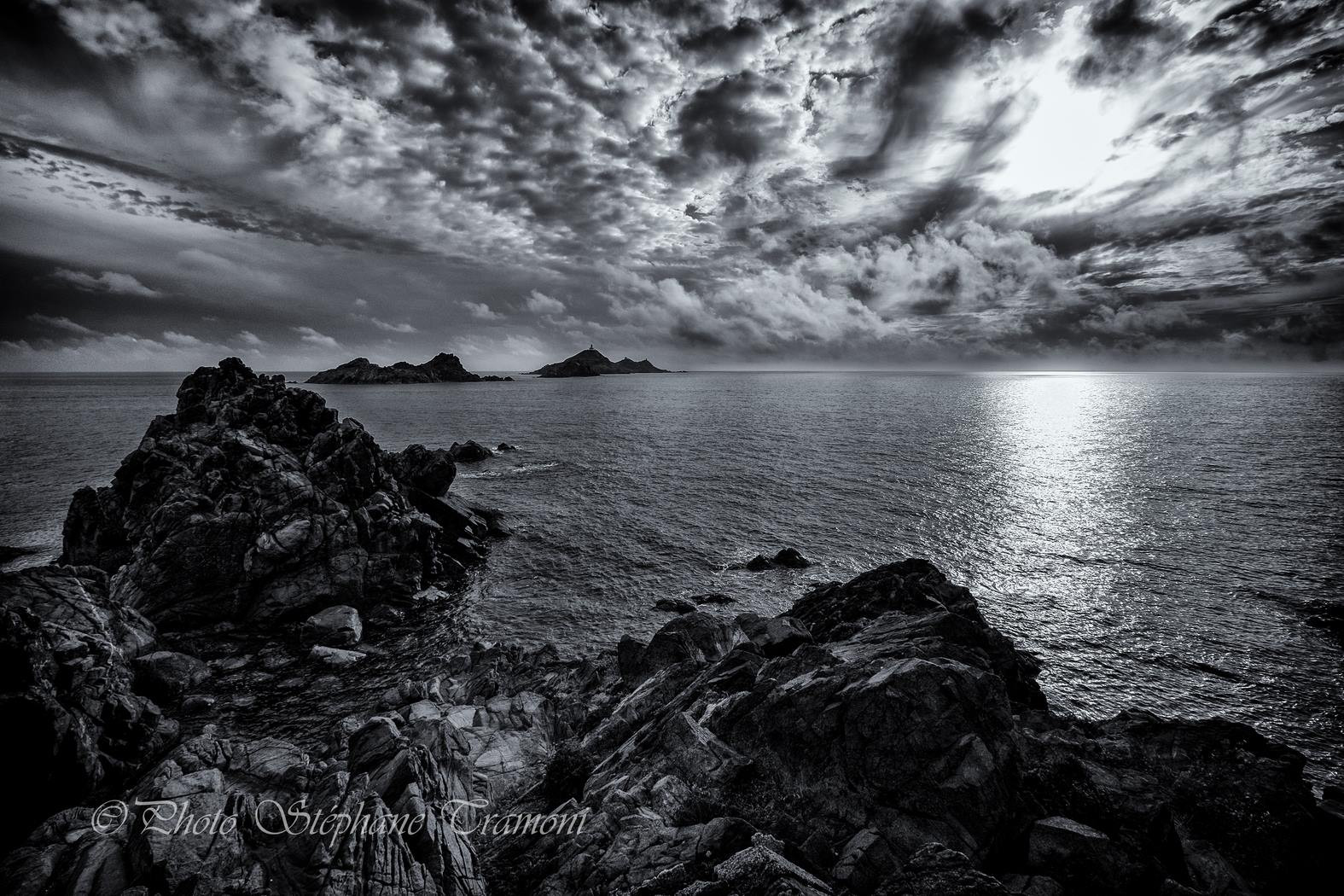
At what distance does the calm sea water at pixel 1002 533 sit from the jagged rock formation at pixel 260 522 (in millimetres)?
7100

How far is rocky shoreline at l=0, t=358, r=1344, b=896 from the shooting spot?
11820 millimetres

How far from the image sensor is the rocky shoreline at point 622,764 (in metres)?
11.8

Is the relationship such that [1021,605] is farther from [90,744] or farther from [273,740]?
[90,744]

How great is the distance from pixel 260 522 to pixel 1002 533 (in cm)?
6089

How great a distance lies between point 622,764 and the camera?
1675 cm

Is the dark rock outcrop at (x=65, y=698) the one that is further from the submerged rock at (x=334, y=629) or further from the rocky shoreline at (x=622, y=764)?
the submerged rock at (x=334, y=629)

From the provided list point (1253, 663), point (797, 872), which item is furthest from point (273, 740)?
point (1253, 663)

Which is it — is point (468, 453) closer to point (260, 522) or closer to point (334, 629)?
point (260, 522)

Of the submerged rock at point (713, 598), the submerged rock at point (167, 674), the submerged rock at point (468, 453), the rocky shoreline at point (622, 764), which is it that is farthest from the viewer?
the submerged rock at point (468, 453)

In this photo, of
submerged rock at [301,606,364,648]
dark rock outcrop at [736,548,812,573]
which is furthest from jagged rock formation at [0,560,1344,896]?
dark rock outcrop at [736,548,812,573]

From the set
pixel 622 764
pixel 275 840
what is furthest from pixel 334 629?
pixel 622 764

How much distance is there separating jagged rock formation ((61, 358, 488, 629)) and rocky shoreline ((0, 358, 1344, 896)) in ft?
1.29

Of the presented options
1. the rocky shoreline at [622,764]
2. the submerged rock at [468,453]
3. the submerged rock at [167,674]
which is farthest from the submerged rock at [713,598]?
the submerged rock at [468,453]

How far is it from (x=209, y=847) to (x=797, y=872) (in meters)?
14.1
